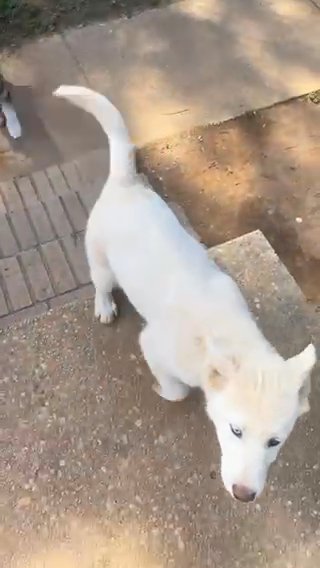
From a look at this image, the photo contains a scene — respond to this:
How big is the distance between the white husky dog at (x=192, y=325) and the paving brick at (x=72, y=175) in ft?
2.89

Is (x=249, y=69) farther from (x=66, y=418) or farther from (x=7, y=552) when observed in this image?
(x=7, y=552)

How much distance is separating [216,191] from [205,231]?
0.94 ft

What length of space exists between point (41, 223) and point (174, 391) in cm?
125

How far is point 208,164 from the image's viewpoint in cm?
419

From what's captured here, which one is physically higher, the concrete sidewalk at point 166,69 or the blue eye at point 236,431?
the blue eye at point 236,431

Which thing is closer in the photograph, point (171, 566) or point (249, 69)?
point (171, 566)

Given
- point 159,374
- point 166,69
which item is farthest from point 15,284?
point 166,69

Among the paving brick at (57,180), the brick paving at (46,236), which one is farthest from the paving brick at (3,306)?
the paving brick at (57,180)

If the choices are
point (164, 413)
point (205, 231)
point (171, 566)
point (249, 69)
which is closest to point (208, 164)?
point (205, 231)

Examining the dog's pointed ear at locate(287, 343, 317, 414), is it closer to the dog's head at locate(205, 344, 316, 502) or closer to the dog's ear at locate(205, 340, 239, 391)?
the dog's head at locate(205, 344, 316, 502)

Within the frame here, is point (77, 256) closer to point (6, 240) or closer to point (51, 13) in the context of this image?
point (6, 240)

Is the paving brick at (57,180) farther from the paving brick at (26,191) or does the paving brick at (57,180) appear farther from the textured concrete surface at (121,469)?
the textured concrete surface at (121,469)

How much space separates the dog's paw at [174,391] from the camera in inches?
122

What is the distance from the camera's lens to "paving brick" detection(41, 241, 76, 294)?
3.61 metres
